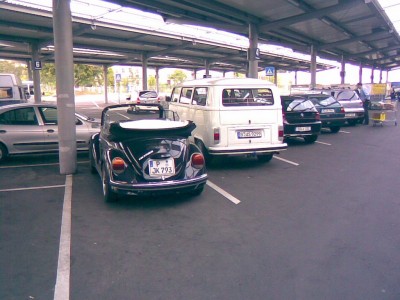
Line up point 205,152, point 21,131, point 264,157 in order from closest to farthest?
point 205,152 < point 21,131 < point 264,157

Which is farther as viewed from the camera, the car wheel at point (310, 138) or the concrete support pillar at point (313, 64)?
the concrete support pillar at point (313, 64)

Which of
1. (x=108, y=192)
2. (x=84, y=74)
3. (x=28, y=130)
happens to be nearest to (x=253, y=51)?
(x=28, y=130)

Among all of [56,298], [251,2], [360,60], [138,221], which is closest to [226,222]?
[138,221]

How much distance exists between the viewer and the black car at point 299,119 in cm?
1204

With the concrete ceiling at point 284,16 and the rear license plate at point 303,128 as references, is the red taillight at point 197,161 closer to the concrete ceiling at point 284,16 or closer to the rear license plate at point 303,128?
the rear license plate at point 303,128

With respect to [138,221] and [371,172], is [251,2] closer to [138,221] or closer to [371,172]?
[371,172]

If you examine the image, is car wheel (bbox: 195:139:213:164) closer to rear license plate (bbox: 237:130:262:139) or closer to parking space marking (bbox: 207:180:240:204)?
rear license plate (bbox: 237:130:262:139)

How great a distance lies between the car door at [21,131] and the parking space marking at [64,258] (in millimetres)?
3573

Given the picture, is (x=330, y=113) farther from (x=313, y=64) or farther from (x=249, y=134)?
(x=313, y=64)

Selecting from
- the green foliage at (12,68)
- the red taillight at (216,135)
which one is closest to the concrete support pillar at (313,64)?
the red taillight at (216,135)

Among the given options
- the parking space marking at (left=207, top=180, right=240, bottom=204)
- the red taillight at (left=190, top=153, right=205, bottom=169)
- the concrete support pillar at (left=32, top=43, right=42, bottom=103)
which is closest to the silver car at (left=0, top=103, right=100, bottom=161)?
the parking space marking at (left=207, top=180, right=240, bottom=204)

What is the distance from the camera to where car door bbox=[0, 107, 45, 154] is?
30.3 ft

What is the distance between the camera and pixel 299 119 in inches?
477

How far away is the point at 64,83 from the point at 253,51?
14.6m
